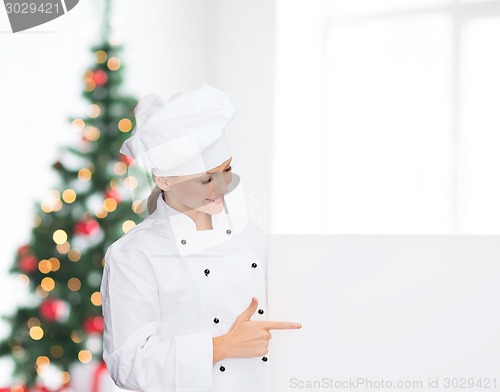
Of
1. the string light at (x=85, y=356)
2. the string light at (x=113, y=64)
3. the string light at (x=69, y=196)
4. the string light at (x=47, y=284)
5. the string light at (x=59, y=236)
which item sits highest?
the string light at (x=113, y=64)

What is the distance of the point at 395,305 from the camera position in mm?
1425

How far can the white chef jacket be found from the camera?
4.28 ft

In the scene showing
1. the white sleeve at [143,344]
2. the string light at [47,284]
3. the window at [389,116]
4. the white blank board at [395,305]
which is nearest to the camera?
the white sleeve at [143,344]

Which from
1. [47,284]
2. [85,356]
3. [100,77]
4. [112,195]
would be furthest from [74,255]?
[100,77]

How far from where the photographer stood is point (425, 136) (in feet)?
11.2

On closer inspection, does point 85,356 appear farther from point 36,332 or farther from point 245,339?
point 245,339

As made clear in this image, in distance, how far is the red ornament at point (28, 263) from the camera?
274cm

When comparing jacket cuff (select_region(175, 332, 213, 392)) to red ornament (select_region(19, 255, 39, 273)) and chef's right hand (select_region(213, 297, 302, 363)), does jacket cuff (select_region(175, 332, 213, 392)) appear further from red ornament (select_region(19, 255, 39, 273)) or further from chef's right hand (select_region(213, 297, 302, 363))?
red ornament (select_region(19, 255, 39, 273))

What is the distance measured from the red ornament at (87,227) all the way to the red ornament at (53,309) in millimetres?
285

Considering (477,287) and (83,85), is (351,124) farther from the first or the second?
(477,287)

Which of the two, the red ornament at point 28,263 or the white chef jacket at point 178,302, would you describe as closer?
the white chef jacket at point 178,302

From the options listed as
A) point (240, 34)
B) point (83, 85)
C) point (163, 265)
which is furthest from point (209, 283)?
point (240, 34)

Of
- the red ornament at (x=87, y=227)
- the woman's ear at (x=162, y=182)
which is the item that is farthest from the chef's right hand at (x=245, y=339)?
the red ornament at (x=87, y=227)

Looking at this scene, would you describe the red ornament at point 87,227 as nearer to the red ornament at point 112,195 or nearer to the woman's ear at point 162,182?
the red ornament at point 112,195
